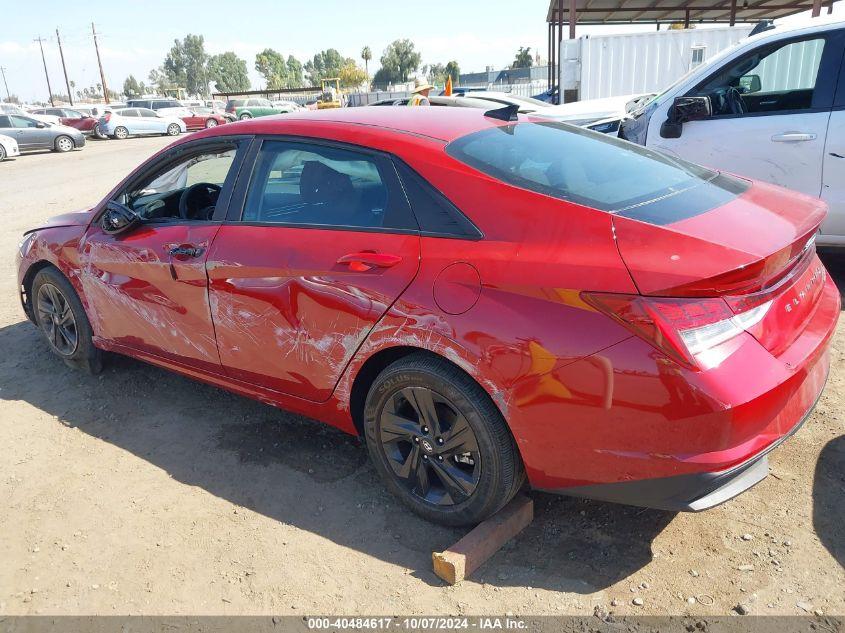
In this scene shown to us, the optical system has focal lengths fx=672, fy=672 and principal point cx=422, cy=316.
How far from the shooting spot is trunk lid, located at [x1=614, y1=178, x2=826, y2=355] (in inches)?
82.4

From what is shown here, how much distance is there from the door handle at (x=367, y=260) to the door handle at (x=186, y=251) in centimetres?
92

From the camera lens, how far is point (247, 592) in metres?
2.51

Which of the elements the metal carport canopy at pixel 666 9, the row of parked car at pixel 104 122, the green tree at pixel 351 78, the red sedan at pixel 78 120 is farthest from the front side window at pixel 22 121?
the green tree at pixel 351 78

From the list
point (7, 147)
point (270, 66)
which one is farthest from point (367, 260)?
point (270, 66)

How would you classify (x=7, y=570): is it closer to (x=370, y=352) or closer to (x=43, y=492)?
(x=43, y=492)

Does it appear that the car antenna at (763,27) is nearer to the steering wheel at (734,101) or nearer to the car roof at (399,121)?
the steering wheel at (734,101)

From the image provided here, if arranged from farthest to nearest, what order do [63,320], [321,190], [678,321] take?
[63,320]
[321,190]
[678,321]

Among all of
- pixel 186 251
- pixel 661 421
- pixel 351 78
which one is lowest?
pixel 661 421

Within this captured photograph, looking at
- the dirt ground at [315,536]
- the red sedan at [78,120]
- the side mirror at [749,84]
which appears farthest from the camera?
the red sedan at [78,120]

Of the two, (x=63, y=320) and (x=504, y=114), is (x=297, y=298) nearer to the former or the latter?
(x=504, y=114)

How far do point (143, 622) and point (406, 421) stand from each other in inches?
46.9

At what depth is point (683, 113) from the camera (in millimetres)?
5270

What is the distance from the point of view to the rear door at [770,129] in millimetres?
4832

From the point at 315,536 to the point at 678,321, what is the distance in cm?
170
